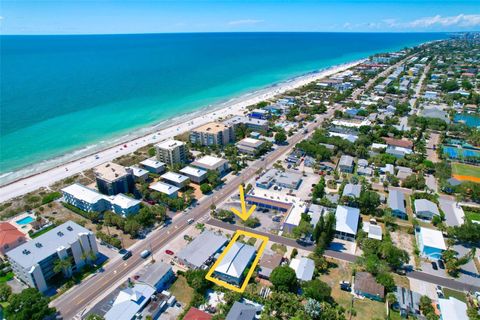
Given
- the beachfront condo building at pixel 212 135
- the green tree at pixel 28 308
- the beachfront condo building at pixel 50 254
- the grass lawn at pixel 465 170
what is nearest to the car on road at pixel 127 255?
the beachfront condo building at pixel 50 254

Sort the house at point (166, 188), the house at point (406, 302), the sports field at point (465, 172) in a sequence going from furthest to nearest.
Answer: the sports field at point (465, 172)
the house at point (166, 188)
the house at point (406, 302)

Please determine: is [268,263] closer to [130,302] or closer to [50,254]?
[130,302]

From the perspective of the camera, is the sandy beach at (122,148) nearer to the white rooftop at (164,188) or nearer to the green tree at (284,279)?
the white rooftop at (164,188)

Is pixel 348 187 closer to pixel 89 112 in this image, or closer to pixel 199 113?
pixel 199 113

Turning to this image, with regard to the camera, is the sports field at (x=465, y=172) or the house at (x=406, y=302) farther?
the sports field at (x=465, y=172)

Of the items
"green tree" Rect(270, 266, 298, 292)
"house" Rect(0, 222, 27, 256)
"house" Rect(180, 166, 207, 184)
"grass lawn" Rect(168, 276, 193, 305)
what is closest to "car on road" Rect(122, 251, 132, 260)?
"grass lawn" Rect(168, 276, 193, 305)

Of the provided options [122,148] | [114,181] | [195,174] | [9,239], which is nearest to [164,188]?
[195,174]

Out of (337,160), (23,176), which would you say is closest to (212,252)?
(337,160)

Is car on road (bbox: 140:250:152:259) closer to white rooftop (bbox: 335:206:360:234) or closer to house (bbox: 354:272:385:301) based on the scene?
house (bbox: 354:272:385:301)
